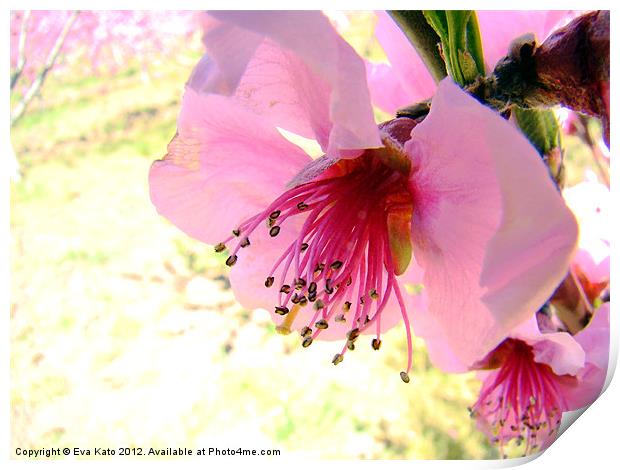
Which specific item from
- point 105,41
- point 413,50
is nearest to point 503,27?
point 413,50

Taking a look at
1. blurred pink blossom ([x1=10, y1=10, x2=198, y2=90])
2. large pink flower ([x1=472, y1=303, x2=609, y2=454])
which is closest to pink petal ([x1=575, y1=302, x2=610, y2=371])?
large pink flower ([x1=472, y1=303, x2=609, y2=454])

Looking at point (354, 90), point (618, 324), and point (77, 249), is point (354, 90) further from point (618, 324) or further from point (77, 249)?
point (77, 249)

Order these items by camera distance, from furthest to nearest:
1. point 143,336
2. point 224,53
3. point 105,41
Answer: point 143,336 < point 105,41 < point 224,53

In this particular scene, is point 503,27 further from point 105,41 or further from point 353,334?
point 105,41

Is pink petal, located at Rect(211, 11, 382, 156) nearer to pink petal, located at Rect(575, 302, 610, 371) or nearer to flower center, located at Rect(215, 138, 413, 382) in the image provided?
flower center, located at Rect(215, 138, 413, 382)

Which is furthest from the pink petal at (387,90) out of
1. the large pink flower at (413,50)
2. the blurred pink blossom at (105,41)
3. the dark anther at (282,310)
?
the blurred pink blossom at (105,41)

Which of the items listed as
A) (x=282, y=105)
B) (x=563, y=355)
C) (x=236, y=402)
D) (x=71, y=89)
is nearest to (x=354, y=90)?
(x=282, y=105)

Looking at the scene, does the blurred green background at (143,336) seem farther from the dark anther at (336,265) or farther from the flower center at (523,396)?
the dark anther at (336,265)
